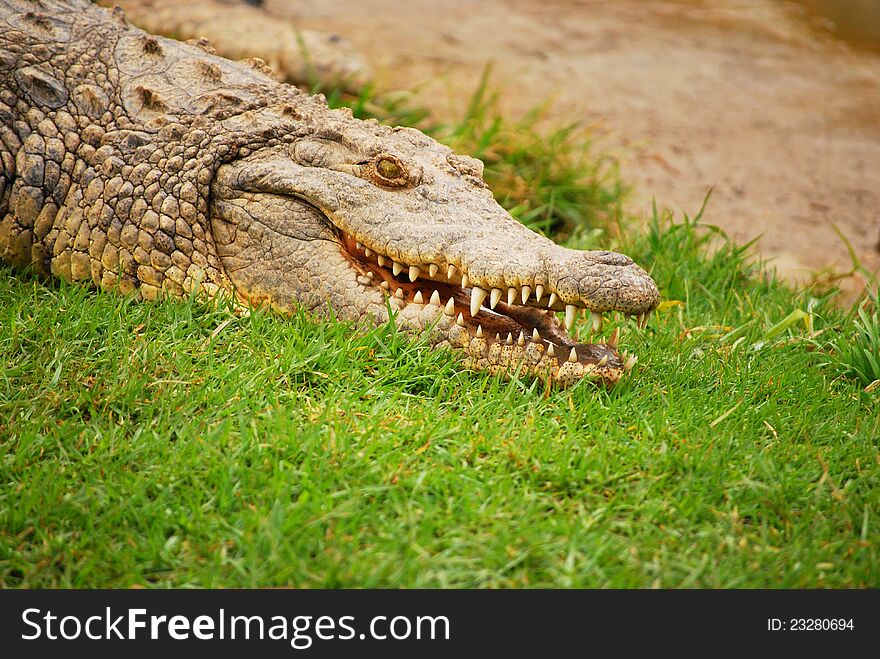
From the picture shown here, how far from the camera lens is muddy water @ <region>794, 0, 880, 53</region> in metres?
9.84

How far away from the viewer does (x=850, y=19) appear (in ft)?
34.3

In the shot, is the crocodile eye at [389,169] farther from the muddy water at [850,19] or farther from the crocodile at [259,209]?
the muddy water at [850,19]

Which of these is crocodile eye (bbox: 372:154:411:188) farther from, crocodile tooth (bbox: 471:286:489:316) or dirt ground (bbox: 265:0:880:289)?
dirt ground (bbox: 265:0:880:289)

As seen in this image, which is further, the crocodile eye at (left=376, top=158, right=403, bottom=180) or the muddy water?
the muddy water

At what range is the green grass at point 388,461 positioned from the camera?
274 cm

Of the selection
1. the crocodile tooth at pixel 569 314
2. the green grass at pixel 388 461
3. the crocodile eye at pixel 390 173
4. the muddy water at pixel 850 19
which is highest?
the muddy water at pixel 850 19

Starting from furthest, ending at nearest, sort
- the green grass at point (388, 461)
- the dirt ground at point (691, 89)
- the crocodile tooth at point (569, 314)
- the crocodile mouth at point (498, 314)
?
the dirt ground at point (691, 89)
the crocodile mouth at point (498, 314)
the crocodile tooth at point (569, 314)
the green grass at point (388, 461)

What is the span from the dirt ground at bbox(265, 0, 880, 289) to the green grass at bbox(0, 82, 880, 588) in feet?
8.47

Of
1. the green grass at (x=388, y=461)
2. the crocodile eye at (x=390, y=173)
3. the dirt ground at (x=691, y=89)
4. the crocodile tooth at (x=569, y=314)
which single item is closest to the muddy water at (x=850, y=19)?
the dirt ground at (x=691, y=89)

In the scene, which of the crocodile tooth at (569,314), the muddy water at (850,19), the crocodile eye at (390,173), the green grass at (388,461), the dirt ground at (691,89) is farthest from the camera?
the muddy water at (850,19)

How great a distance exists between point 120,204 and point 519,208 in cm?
241

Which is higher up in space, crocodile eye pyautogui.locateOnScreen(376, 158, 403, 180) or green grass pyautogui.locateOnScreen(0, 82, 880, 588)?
crocodile eye pyautogui.locateOnScreen(376, 158, 403, 180)

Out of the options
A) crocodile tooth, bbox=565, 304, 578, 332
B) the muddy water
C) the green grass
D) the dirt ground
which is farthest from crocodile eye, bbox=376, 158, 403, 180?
the muddy water
